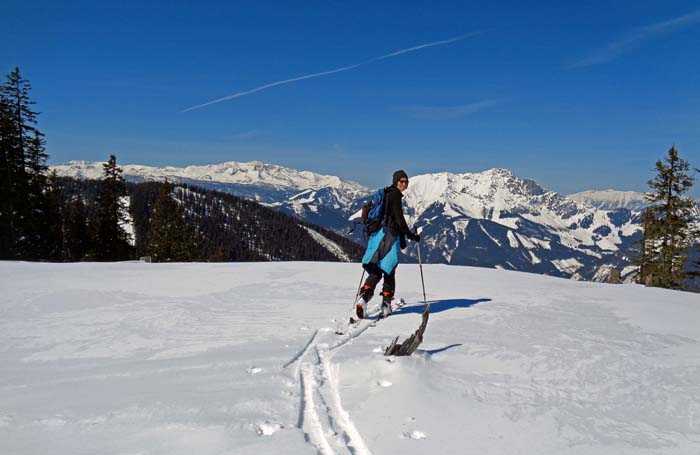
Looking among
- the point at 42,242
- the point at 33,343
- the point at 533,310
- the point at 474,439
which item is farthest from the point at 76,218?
the point at 474,439

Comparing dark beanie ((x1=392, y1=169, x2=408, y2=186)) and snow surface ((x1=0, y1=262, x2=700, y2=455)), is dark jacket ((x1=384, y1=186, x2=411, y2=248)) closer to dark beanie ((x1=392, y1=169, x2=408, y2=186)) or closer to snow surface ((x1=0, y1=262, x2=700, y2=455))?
dark beanie ((x1=392, y1=169, x2=408, y2=186))

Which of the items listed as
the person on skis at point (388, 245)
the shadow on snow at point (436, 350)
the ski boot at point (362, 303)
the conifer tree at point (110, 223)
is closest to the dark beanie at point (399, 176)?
the person on skis at point (388, 245)

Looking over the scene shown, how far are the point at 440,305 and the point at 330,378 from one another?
5568 mm

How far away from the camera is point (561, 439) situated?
11.7 ft

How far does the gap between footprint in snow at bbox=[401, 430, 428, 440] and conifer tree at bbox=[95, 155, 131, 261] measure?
46403mm

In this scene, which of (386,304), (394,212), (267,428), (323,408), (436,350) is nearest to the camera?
(267,428)

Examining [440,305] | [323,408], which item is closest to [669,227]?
[440,305]

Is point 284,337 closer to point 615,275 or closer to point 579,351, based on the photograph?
point 579,351

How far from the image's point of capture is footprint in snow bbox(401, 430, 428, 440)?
3.56 m

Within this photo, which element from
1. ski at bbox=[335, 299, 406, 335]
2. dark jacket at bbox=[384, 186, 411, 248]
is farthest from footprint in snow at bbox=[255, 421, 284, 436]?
dark jacket at bbox=[384, 186, 411, 248]

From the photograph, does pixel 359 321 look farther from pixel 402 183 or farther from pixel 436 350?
pixel 402 183

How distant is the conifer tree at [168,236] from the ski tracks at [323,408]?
41075mm

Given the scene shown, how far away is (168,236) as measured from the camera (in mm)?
44312

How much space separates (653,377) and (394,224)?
473 cm
